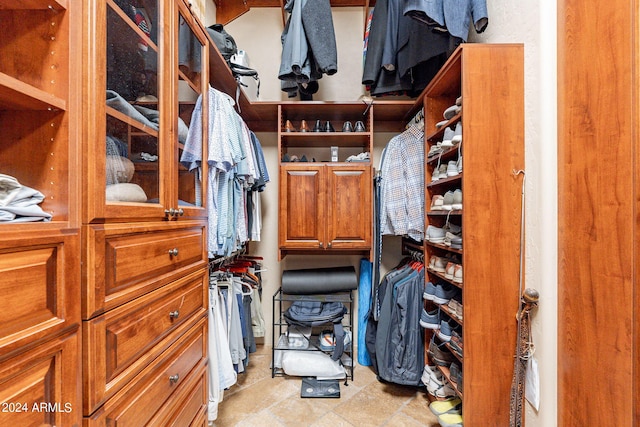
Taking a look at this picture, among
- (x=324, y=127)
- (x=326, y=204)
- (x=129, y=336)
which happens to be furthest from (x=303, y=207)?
(x=129, y=336)

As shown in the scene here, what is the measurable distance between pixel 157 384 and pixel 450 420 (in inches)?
55.7

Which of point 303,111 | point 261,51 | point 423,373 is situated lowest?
point 423,373

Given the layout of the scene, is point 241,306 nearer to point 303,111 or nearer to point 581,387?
point 303,111

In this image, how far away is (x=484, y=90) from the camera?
1240mm

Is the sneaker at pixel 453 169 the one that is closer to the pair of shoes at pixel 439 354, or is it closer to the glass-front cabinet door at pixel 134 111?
the pair of shoes at pixel 439 354

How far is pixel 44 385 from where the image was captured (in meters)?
0.52

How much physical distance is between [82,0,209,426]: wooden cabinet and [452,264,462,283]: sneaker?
4.04 feet

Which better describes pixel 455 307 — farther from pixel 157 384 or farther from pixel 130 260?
pixel 130 260

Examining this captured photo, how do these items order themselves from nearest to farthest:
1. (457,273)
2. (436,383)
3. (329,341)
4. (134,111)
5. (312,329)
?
(134,111) < (457,273) < (436,383) < (329,341) < (312,329)

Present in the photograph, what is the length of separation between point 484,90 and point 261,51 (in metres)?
1.83

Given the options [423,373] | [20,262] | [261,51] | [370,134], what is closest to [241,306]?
[423,373]

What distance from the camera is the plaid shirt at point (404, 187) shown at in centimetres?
180

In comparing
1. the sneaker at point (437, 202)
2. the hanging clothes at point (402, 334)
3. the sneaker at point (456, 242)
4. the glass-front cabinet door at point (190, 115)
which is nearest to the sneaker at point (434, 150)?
the sneaker at point (437, 202)

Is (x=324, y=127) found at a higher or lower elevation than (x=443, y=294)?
higher
